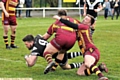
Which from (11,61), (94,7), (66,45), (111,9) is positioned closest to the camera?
(66,45)

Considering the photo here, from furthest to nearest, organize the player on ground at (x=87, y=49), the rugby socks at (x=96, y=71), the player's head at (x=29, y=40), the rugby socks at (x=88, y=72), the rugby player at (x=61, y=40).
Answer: the player's head at (x=29, y=40) → the rugby player at (x=61, y=40) → the rugby socks at (x=88, y=72) → the player on ground at (x=87, y=49) → the rugby socks at (x=96, y=71)

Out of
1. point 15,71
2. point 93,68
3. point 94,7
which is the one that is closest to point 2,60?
point 15,71

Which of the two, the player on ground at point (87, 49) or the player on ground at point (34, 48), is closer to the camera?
the player on ground at point (87, 49)

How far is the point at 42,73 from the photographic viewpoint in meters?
9.98

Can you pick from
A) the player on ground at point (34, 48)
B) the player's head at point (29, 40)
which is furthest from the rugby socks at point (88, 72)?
the player's head at point (29, 40)

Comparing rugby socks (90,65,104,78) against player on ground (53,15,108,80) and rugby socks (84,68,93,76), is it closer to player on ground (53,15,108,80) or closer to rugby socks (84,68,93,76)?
player on ground (53,15,108,80)

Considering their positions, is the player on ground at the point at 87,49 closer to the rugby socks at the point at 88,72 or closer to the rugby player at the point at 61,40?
the rugby socks at the point at 88,72

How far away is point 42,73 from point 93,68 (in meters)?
1.37

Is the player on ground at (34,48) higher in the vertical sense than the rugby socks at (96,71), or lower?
higher

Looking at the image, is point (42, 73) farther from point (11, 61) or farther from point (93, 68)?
point (11, 61)

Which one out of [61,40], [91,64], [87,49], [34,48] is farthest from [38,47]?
[91,64]

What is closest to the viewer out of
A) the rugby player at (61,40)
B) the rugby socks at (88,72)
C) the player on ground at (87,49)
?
the player on ground at (87,49)

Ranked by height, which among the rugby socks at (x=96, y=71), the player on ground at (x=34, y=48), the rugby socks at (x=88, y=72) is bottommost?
the rugby socks at (x=88, y=72)

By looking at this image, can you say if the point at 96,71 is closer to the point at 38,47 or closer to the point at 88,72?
the point at 88,72
